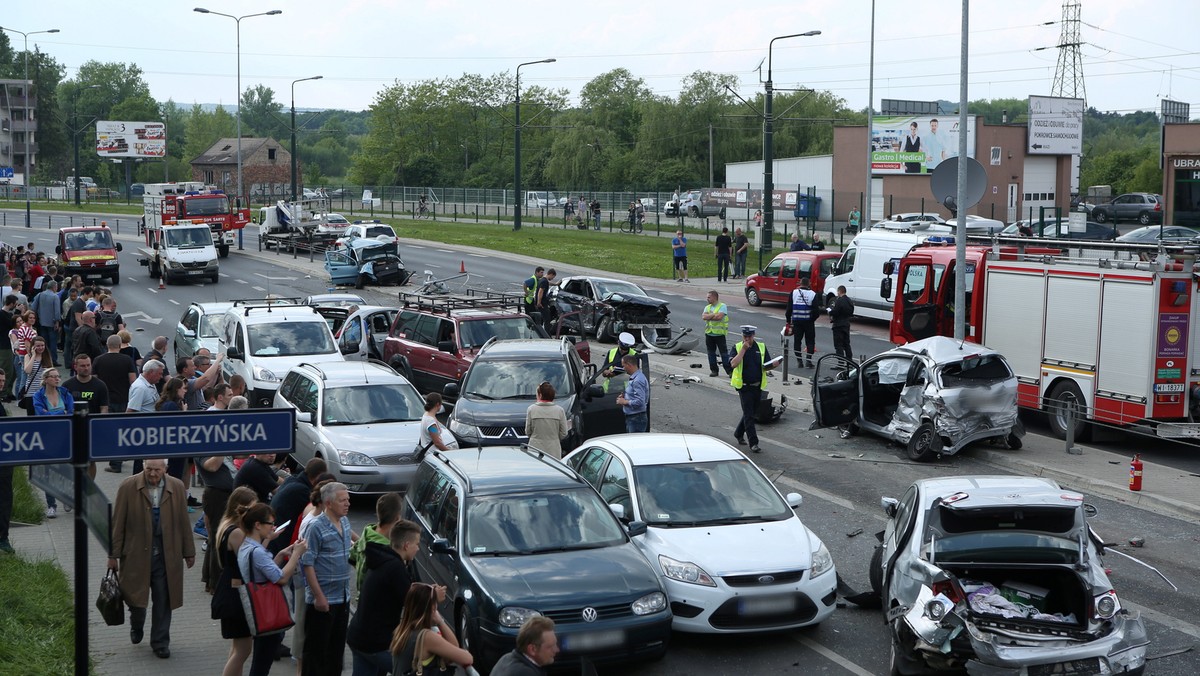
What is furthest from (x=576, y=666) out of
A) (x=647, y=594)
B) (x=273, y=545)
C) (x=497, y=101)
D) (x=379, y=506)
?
(x=497, y=101)

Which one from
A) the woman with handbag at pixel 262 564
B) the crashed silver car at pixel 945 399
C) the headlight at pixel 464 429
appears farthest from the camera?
the crashed silver car at pixel 945 399

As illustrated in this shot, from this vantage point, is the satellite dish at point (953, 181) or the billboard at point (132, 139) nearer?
the satellite dish at point (953, 181)

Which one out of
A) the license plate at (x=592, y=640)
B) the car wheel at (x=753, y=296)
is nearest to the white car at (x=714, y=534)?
the license plate at (x=592, y=640)

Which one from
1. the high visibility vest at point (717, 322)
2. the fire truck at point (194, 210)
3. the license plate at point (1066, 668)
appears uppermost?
the fire truck at point (194, 210)

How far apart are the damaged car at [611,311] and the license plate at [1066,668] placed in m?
19.3

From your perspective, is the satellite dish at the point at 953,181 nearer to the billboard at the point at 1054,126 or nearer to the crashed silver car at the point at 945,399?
the crashed silver car at the point at 945,399

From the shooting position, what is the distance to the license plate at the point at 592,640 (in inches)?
339

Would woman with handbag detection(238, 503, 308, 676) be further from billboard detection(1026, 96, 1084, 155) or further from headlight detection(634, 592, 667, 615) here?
billboard detection(1026, 96, 1084, 155)

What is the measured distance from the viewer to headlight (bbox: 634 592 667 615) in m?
8.86

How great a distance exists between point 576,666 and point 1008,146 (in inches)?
2671

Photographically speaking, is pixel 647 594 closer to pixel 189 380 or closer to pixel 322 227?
pixel 189 380

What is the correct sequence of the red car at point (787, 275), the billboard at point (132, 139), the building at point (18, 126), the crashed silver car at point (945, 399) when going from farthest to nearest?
the building at point (18, 126)
the billboard at point (132, 139)
the red car at point (787, 275)
the crashed silver car at point (945, 399)

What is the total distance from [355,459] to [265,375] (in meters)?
5.78

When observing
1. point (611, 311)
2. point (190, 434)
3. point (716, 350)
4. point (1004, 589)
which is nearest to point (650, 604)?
point (1004, 589)
